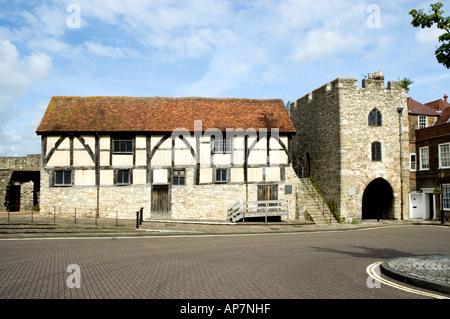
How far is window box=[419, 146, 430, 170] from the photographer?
84.6ft

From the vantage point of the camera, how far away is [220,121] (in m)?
24.1

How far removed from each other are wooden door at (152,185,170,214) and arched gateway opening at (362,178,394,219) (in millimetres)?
13828

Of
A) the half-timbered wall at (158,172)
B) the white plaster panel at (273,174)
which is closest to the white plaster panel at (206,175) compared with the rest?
the half-timbered wall at (158,172)

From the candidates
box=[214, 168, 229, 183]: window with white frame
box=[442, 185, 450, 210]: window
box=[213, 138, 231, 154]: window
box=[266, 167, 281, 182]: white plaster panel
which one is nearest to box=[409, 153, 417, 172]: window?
box=[442, 185, 450, 210]: window

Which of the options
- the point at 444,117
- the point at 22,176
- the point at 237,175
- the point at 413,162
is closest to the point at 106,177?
the point at 237,175

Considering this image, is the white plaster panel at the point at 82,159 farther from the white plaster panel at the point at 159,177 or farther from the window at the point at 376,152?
the window at the point at 376,152

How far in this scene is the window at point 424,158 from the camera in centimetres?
2580

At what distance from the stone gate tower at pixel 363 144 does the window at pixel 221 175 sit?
7280mm

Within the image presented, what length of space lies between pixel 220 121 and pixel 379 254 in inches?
569

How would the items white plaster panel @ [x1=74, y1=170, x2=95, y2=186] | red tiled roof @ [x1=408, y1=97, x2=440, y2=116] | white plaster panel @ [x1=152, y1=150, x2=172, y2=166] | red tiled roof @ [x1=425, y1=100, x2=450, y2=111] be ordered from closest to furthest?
white plaster panel @ [x1=74, y1=170, x2=95, y2=186]
white plaster panel @ [x1=152, y1=150, x2=172, y2=166]
red tiled roof @ [x1=408, y1=97, x2=440, y2=116]
red tiled roof @ [x1=425, y1=100, x2=450, y2=111]

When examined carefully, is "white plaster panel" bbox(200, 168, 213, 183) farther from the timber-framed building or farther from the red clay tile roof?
the red clay tile roof
